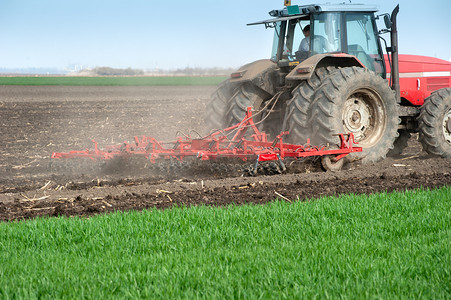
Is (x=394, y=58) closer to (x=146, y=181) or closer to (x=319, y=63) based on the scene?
(x=319, y=63)

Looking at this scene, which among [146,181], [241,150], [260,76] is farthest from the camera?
[260,76]

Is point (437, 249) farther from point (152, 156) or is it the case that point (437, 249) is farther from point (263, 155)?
point (152, 156)

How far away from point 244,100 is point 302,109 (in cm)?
135

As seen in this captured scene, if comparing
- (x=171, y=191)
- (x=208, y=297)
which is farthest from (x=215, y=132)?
(x=208, y=297)

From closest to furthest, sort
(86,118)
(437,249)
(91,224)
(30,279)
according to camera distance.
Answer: (30,279)
(437,249)
(91,224)
(86,118)

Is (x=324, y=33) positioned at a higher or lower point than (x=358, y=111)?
higher

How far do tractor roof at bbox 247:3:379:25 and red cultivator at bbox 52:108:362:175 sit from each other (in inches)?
63.4

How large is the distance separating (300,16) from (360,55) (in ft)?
4.12

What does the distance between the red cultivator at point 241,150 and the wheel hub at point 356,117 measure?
35 cm

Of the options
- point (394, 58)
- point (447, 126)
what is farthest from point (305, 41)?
point (447, 126)

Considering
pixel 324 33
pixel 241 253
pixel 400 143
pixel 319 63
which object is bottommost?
pixel 400 143

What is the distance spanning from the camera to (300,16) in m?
8.34

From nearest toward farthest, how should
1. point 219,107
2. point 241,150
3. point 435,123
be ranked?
point 241,150 < point 435,123 < point 219,107

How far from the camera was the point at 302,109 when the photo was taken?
7.82 metres
